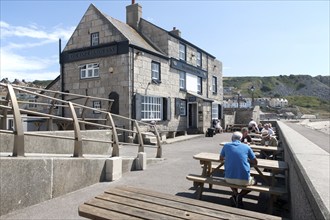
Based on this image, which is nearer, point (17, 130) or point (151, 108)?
point (17, 130)

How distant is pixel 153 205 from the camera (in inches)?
124

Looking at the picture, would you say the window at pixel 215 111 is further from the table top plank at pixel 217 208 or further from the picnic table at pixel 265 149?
the table top plank at pixel 217 208

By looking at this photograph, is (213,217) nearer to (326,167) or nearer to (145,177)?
(326,167)

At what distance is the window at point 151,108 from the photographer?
17734mm

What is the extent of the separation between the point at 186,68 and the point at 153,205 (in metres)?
20.6

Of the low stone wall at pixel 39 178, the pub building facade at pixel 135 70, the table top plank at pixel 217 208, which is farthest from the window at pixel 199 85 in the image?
the table top plank at pixel 217 208

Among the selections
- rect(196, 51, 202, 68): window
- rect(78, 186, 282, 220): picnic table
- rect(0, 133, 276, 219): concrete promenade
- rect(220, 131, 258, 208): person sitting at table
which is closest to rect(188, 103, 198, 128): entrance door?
rect(196, 51, 202, 68): window

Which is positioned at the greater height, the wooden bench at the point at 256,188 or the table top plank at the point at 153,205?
the table top plank at the point at 153,205

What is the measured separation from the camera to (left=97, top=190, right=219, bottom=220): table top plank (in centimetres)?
288

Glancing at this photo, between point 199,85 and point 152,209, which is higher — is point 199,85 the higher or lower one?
the higher one

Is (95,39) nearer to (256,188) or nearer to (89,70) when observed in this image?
(89,70)

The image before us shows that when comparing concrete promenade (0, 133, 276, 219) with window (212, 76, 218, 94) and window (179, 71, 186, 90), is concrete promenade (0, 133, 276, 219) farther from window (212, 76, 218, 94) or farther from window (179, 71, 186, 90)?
window (212, 76, 218, 94)

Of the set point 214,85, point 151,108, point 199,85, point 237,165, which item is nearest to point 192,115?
point 199,85

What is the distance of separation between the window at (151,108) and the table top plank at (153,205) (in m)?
14.2
